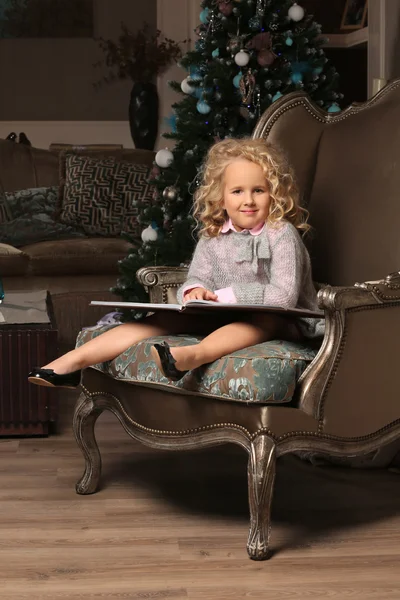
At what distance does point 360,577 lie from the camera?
6.59 ft

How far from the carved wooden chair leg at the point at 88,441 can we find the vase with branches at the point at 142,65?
15.6 feet

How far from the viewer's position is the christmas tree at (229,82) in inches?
146

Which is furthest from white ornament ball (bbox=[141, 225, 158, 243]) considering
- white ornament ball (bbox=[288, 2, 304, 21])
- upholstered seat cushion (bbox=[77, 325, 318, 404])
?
upholstered seat cushion (bbox=[77, 325, 318, 404])

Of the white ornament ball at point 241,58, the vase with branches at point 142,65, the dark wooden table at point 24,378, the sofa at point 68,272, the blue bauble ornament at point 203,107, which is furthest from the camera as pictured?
the vase with branches at point 142,65

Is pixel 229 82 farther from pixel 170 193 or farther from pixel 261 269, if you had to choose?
pixel 261 269

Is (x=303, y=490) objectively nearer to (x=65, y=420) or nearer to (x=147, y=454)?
(x=147, y=454)

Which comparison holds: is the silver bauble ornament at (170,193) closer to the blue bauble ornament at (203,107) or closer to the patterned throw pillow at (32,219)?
the blue bauble ornament at (203,107)

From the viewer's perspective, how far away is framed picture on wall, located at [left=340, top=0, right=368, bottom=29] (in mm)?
5035

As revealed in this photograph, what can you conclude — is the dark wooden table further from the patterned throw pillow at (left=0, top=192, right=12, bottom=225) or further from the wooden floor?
the patterned throw pillow at (left=0, top=192, right=12, bottom=225)

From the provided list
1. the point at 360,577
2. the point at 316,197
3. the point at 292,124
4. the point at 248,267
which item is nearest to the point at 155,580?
the point at 360,577

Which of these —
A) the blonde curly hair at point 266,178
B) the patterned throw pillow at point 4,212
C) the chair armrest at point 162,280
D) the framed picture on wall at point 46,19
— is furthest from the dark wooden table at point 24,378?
the framed picture on wall at point 46,19

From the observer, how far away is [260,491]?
6.88 feet

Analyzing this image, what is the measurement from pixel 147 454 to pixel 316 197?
1.01m

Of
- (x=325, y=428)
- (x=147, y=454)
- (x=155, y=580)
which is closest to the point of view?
(x=155, y=580)
